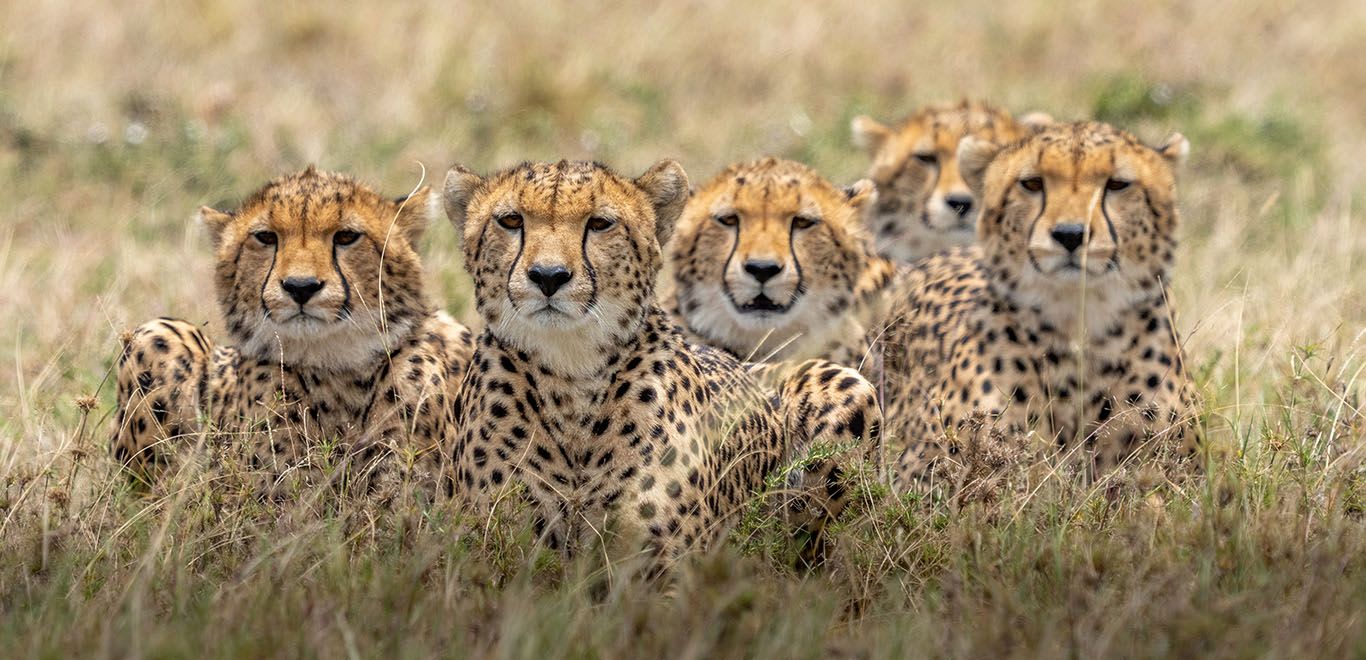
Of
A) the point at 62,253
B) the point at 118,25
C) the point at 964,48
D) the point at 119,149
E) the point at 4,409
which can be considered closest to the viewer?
the point at 4,409

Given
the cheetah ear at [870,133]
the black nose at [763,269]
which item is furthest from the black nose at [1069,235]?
the cheetah ear at [870,133]

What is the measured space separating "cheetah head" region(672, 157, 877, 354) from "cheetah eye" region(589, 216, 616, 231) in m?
1.46

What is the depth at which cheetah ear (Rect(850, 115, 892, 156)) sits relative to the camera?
7.02m

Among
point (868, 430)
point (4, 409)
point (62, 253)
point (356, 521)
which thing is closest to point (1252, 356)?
point (868, 430)

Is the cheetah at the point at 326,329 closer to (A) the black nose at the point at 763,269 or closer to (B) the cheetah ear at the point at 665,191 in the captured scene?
(B) the cheetah ear at the point at 665,191

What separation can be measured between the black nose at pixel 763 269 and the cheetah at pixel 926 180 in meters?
1.51

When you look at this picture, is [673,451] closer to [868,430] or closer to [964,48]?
[868,430]

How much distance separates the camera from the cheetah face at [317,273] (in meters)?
4.20

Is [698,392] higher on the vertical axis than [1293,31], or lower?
lower

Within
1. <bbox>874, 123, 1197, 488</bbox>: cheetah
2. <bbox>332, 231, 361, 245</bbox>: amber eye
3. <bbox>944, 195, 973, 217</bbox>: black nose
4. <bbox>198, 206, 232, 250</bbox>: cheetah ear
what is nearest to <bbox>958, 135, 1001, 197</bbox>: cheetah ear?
<bbox>874, 123, 1197, 488</bbox>: cheetah

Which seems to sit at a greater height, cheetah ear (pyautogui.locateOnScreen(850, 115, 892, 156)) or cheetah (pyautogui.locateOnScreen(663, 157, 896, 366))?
cheetah ear (pyautogui.locateOnScreen(850, 115, 892, 156))

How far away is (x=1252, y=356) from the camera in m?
5.37

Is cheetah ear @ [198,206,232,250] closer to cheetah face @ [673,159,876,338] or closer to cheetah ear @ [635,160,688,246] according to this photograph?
cheetah ear @ [635,160,688,246]

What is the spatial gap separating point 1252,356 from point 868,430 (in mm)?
1504
